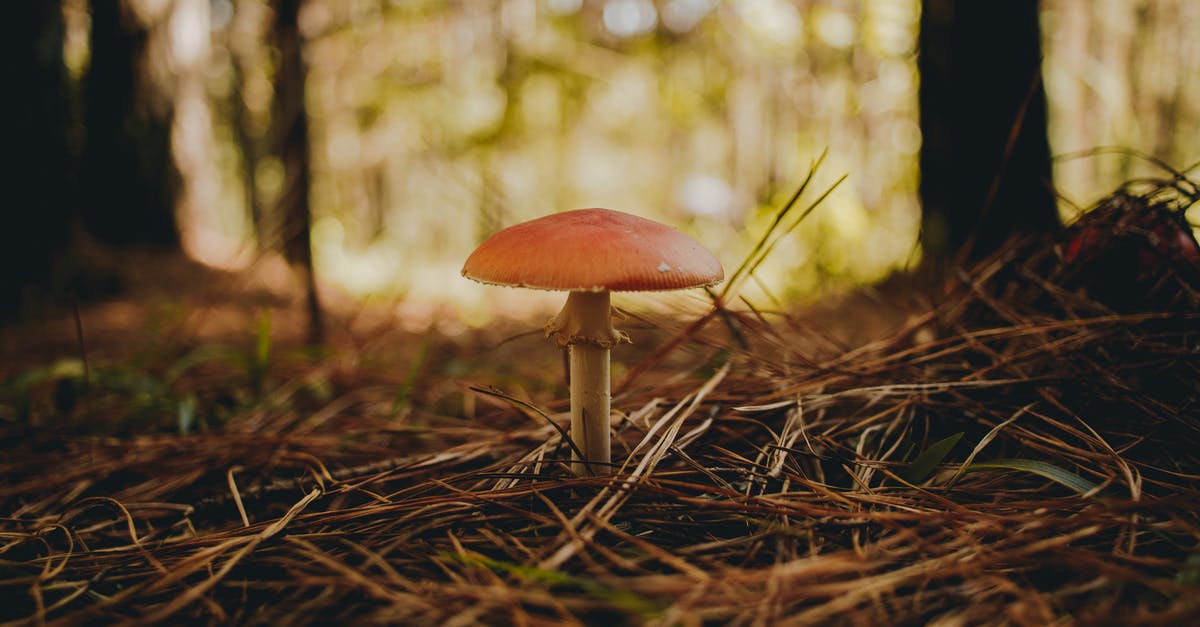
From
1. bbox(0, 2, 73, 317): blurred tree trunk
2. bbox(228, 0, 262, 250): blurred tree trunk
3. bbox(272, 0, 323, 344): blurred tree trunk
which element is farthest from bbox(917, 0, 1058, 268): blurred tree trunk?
bbox(228, 0, 262, 250): blurred tree trunk

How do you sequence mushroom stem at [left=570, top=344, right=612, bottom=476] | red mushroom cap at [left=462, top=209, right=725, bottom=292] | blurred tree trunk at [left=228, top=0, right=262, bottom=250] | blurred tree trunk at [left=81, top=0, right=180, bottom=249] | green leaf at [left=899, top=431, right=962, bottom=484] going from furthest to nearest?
blurred tree trunk at [left=228, top=0, right=262, bottom=250] → blurred tree trunk at [left=81, top=0, right=180, bottom=249] → mushroom stem at [left=570, top=344, right=612, bottom=476] → green leaf at [left=899, top=431, right=962, bottom=484] → red mushroom cap at [left=462, top=209, right=725, bottom=292]

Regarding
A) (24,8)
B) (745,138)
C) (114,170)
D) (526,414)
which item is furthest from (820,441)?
(745,138)

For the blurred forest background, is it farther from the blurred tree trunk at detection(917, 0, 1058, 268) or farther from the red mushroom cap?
the red mushroom cap

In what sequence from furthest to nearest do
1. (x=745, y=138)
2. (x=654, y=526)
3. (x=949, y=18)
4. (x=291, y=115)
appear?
1. (x=745, y=138)
2. (x=291, y=115)
3. (x=949, y=18)
4. (x=654, y=526)

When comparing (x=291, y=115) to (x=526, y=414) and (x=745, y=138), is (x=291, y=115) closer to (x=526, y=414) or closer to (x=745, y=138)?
(x=526, y=414)

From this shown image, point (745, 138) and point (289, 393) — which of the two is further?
point (745, 138)

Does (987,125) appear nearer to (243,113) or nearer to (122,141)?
(122,141)
